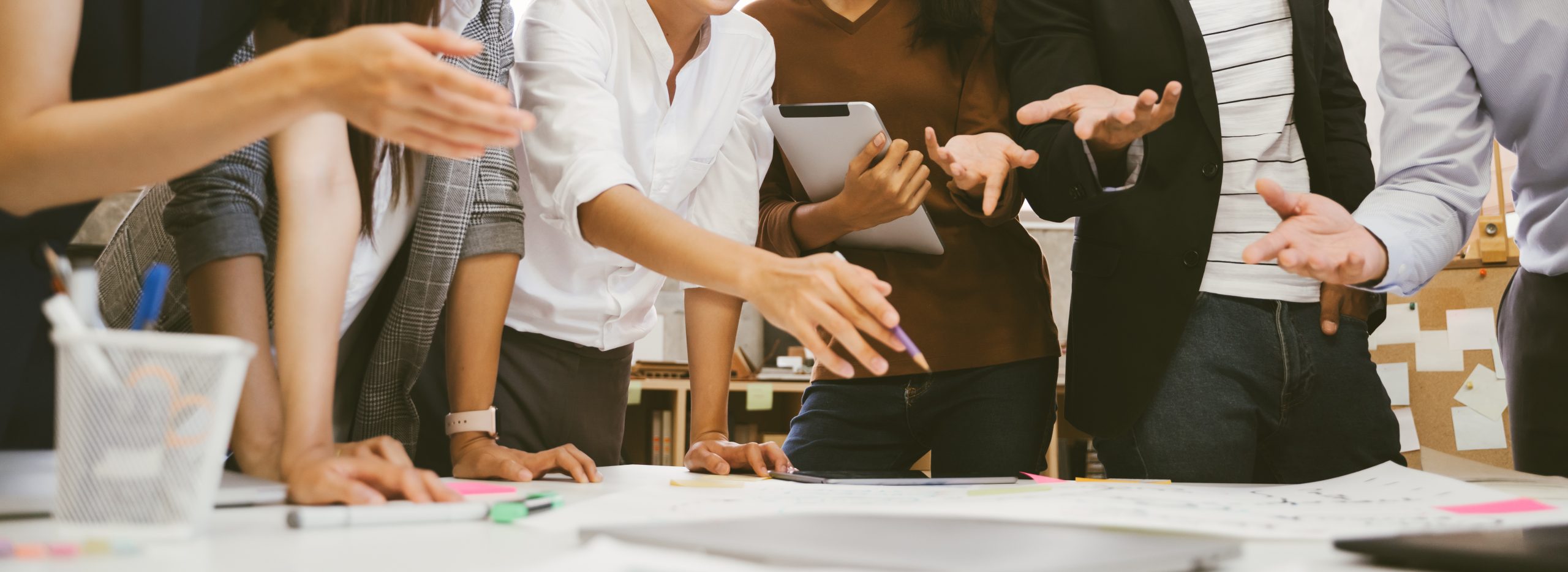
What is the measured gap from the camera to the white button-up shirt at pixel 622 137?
3.69 feet

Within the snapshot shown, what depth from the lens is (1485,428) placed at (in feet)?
7.76

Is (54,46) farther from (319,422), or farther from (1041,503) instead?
(1041,503)

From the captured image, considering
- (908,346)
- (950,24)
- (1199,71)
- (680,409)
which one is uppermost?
(950,24)

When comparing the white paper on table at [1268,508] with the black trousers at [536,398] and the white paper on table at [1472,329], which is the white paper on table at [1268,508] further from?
the white paper on table at [1472,329]

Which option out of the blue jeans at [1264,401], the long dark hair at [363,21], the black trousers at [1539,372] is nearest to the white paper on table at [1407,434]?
the black trousers at [1539,372]

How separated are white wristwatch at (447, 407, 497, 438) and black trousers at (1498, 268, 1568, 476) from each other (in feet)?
4.37

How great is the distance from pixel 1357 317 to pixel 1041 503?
0.79 meters

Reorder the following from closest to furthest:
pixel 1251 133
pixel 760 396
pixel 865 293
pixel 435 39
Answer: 1. pixel 435 39
2. pixel 865 293
3. pixel 1251 133
4. pixel 760 396

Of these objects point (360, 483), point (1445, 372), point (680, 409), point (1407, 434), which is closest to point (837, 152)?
point (360, 483)

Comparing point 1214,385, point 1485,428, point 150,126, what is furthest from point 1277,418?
point 1485,428

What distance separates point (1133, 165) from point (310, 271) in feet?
3.14

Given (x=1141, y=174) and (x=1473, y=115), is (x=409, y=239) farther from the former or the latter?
(x=1473, y=115)

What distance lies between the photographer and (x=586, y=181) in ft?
3.37

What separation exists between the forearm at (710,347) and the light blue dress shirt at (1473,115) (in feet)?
2.67
